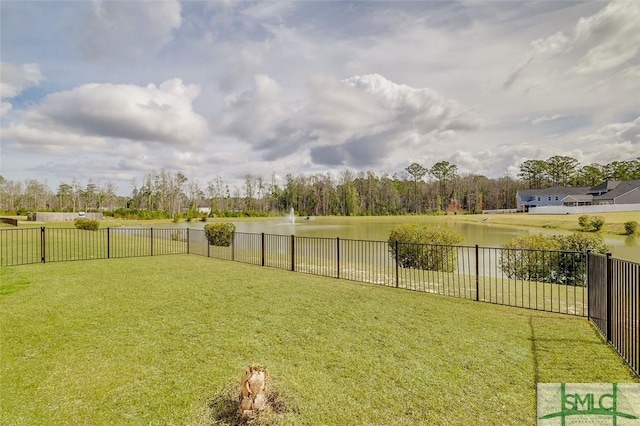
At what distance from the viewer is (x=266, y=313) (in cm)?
534

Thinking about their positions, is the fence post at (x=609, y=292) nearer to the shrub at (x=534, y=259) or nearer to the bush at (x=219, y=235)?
the shrub at (x=534, y=259)

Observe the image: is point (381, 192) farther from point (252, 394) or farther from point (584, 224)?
point (252, 394)

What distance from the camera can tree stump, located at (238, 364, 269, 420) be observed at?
2.56 meters

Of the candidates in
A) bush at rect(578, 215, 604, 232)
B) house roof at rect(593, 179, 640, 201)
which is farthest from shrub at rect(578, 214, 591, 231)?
house roof at rect(593, 179, 640, 201)

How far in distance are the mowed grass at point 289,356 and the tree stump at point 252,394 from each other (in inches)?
5.7

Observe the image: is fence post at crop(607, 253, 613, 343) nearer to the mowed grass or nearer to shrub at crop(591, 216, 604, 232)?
the mowed grass

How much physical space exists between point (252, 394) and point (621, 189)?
69491 mm

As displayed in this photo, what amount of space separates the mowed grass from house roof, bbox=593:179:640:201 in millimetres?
62844

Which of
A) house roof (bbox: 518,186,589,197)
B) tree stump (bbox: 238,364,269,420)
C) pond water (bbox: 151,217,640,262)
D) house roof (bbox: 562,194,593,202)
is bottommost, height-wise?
pond water (bbox: 151,217,640,262)

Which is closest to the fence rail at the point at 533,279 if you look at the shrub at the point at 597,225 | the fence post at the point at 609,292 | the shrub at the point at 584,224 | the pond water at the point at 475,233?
the fence post at the point at 609,292

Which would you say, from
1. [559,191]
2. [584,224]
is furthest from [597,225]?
[559,191]

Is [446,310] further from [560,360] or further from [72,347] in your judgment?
[72,347]

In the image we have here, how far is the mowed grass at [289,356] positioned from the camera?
108 inches

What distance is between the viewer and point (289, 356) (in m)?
3.72
